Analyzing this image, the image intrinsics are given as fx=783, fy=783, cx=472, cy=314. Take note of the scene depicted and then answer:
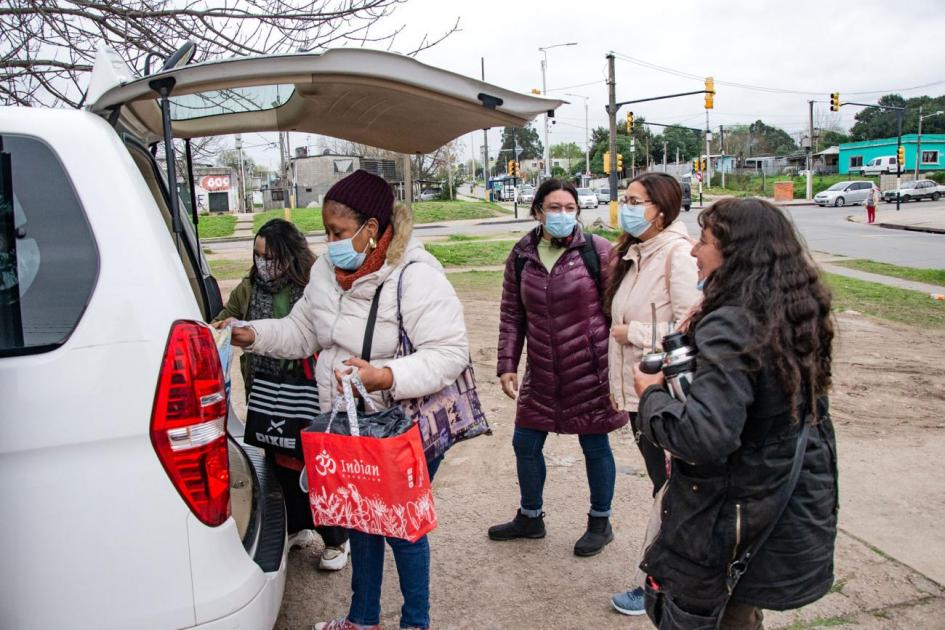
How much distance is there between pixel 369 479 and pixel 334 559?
1.37 meters

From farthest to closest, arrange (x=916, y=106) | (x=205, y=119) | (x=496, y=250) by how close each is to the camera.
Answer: (x=916, y=106) < (x=496, y=250) < (x=205, y=119)

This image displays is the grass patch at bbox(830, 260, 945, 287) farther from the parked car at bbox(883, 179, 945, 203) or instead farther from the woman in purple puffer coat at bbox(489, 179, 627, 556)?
the parked car at bbox(883, 179, 945, 203)

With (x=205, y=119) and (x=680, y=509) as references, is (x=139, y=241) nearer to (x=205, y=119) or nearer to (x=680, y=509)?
(x=680, y=509)

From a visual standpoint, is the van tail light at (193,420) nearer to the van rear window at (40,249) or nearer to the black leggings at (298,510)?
the van rear window at (40,249)

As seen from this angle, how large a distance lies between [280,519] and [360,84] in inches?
59.5

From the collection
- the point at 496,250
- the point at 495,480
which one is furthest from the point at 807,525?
the point at 496,250

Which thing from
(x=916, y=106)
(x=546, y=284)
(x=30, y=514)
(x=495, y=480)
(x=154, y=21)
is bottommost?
(x=495, y=480)

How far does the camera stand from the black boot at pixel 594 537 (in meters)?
3.76

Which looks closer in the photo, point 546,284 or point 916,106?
point 546,284

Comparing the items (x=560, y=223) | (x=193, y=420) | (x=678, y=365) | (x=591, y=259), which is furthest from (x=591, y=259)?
(x=193, y=420)

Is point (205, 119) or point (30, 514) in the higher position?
point (205, 119)

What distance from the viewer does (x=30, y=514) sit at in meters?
1.81

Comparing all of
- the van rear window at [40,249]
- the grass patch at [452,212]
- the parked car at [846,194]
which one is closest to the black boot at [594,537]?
the van rear window at [40,249]

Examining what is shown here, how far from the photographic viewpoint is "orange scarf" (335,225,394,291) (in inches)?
111
